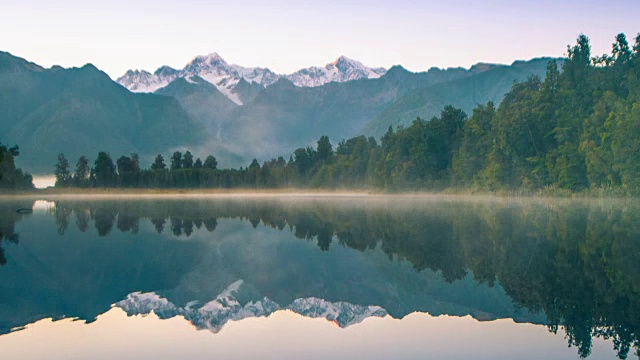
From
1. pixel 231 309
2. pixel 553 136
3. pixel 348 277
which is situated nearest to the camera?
pixel 231 309

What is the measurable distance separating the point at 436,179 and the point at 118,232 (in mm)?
108130

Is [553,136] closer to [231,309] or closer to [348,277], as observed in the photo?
[348,277]

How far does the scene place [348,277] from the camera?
25.9 metres

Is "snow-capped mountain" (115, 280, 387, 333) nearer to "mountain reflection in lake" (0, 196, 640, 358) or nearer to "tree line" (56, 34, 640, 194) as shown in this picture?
"mountain reflection in lake" (0, 196, 640, 358)

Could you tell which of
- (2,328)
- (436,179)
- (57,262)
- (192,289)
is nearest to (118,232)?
(57,262)

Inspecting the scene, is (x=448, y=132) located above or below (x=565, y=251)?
above

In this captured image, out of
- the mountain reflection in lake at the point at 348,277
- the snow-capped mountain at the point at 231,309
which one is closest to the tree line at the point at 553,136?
the mountain reflection in lake at the point at 348,277

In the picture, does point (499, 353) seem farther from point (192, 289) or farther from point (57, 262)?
point (57, 262)

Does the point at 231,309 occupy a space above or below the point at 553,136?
below

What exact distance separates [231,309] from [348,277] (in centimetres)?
719

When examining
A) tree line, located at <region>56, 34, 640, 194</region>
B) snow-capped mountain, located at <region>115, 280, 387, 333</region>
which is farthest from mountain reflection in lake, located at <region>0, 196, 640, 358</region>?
tree line, located at <region>56, 34, 640, 194</region>

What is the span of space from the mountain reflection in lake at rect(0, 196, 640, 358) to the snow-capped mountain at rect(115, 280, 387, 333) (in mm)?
58

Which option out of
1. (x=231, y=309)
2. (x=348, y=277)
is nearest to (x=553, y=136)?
(x=348, y=277)

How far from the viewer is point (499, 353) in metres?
14.6
